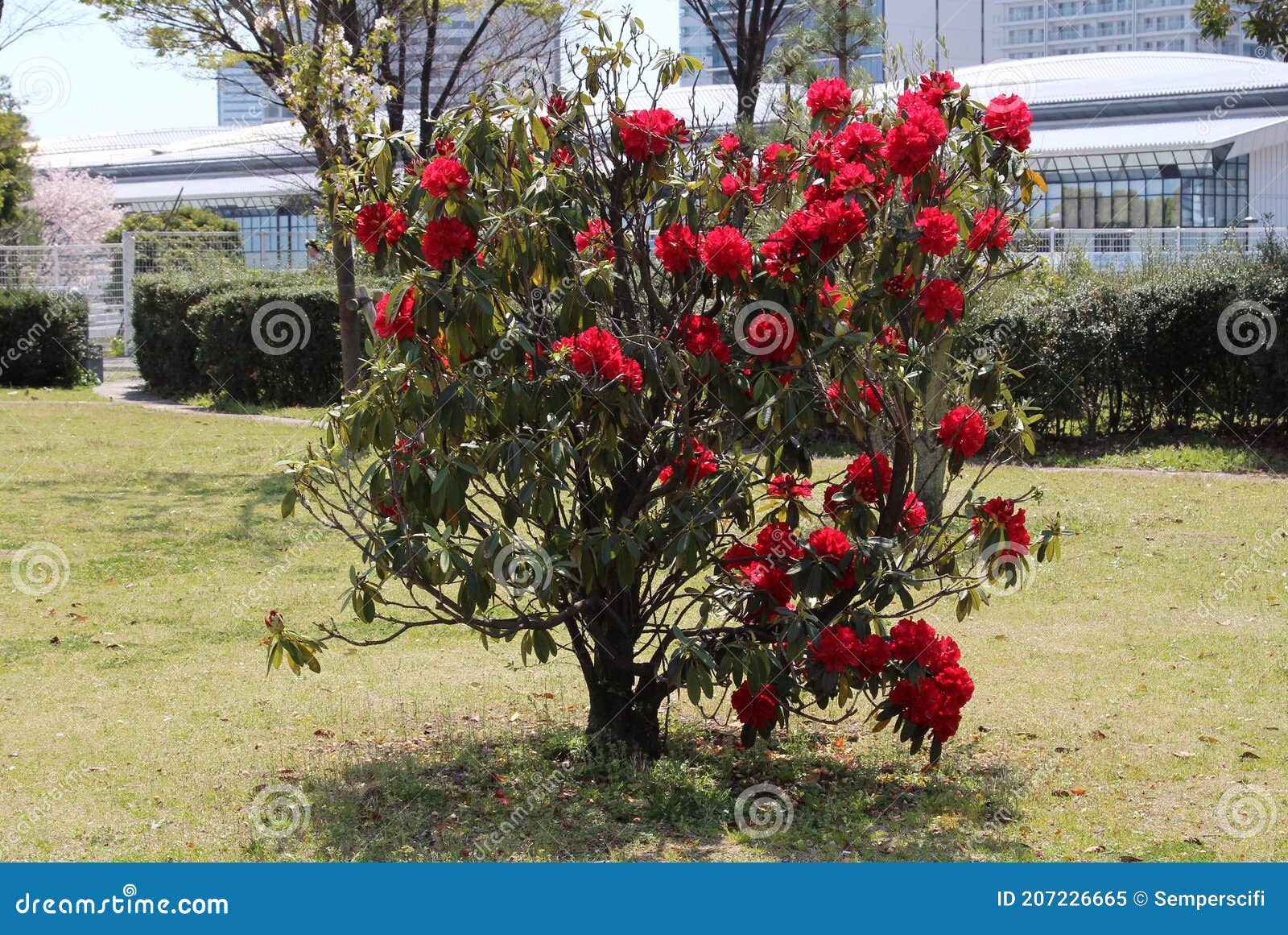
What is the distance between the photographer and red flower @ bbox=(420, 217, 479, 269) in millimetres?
4273

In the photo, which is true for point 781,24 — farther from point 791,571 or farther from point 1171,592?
point 791,571

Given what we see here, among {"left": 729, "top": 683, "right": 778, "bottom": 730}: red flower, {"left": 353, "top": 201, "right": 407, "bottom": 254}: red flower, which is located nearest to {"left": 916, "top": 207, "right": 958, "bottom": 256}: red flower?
{"left": 729, "top": 683, "right": 778, "bottom": 730}: red flower

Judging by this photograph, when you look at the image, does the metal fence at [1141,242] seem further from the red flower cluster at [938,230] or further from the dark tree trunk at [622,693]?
the dark tree trunk at [622,693]

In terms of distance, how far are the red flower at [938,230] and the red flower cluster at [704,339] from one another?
755mm

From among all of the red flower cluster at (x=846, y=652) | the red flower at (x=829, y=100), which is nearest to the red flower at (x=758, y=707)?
the red flower cluster at (x=846, y=652)

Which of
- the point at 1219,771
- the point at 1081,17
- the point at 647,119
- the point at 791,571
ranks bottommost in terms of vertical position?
the point at 1219,771

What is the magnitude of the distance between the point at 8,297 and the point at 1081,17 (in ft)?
422

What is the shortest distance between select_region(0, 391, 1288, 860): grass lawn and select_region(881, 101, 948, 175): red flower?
222 centimetres

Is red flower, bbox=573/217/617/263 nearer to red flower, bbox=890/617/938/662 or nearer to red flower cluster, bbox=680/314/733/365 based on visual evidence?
red flower cluster, bbox=680/314/733/365

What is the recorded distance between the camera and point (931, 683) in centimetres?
462

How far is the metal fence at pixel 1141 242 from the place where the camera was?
14.7 meters

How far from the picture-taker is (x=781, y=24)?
63.5 ft

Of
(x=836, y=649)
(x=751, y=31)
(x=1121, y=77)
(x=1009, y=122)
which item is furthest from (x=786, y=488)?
(x=1121, y=77)

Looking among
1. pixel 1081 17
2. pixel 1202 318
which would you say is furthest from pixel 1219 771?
pixel 1081 17
